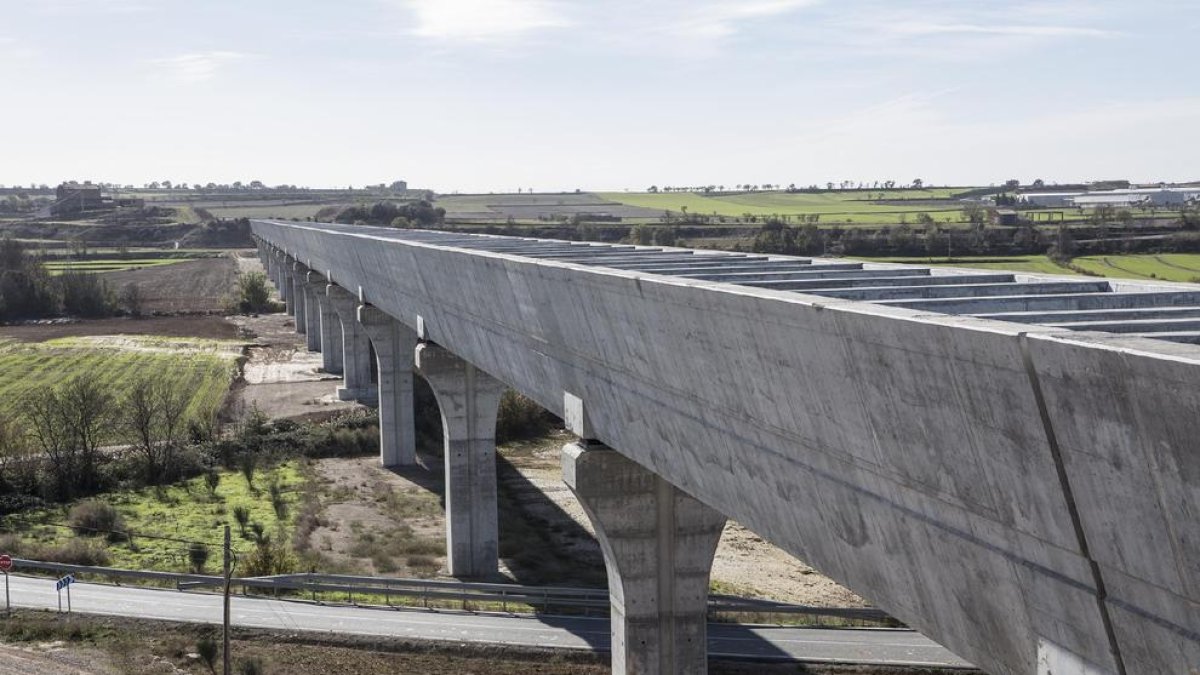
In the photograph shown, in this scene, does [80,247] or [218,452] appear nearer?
[218,452]

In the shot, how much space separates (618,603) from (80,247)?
180m

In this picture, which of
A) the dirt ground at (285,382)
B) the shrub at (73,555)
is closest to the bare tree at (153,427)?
the dirt ground at (285,382)

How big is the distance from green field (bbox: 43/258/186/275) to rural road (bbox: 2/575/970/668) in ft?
386

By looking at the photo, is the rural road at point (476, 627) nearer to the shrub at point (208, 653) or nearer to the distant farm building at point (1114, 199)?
the shrub at point (208, 653)

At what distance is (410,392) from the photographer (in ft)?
170

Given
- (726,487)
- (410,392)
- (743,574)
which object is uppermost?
(726,487)

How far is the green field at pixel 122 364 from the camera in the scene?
66.9 m

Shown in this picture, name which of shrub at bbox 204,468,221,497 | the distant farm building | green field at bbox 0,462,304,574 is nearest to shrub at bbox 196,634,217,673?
green field at bbox 0,462,304,574

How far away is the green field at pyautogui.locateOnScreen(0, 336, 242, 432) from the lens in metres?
66.9

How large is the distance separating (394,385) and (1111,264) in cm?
5417

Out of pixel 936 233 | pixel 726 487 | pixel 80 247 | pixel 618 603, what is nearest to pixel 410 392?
pixel 618 603

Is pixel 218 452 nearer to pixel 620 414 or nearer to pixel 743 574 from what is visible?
pixel 743 574

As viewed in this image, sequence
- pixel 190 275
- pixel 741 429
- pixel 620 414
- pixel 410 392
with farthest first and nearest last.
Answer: pixel 190 275
pixel 410 392
pixel 620 414
pixel 741 429

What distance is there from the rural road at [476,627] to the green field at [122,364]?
23.9 m
